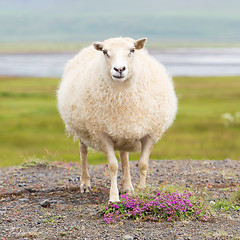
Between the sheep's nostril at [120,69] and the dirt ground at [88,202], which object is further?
the sheep's nostril at [120,69]

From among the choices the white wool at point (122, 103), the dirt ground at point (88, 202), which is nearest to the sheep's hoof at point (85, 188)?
the dirt ground at point (88, 202)

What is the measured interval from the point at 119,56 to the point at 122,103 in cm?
101

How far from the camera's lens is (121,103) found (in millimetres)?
9062

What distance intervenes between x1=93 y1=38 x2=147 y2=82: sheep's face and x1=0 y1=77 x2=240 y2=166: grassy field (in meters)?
5.16

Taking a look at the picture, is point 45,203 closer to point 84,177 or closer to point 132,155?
point 84,177

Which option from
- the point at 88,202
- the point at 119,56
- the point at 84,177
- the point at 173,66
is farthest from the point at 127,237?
the point at 173,66

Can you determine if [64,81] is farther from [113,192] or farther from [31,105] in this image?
[31,105]

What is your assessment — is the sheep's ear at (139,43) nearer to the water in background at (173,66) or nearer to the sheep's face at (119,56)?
the sheep's face at (119,56)

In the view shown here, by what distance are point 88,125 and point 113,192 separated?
139 cm

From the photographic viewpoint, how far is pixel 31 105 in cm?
3616

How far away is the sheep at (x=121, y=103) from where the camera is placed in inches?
352

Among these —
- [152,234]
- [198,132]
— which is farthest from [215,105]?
[152,234]

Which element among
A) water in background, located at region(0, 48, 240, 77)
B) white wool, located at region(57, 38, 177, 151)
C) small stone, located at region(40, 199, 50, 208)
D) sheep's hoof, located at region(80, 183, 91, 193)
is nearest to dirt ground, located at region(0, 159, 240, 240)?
small stone, located at region(40, 199, 50, 208)

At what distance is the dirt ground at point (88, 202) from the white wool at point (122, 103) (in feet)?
4.73
